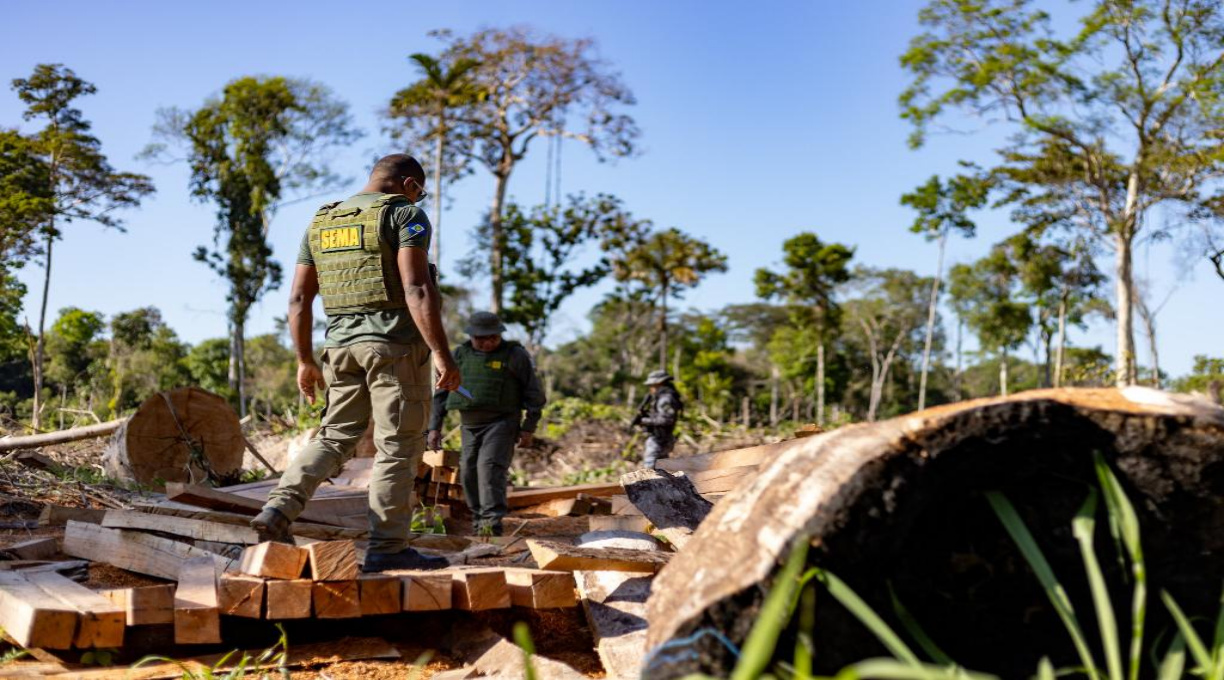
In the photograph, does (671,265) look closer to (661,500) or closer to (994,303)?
(994,303)

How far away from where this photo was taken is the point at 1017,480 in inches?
86.7

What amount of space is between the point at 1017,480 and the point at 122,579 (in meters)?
4.15

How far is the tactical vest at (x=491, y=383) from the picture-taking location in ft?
22.6

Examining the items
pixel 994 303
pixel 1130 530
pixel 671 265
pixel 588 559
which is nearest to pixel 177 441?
pixel 588 559

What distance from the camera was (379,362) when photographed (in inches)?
171

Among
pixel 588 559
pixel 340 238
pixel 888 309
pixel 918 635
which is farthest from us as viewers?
pixel 888 309

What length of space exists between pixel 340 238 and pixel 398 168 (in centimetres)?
45

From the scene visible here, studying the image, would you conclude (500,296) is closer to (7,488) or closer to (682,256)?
(682,256)

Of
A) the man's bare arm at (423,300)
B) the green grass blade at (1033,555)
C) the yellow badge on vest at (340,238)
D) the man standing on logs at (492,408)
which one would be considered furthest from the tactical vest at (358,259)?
the green grass blade at (1033,555)

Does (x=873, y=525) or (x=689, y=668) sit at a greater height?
(x=873, y=525)

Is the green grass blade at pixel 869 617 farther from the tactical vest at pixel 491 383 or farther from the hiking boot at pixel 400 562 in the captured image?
the tactical vest at pixel 491 383

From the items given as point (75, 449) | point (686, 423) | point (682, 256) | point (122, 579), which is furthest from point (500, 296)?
point (122, 579)

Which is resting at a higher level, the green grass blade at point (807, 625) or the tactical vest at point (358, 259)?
the tactical vest at point (358, 259)

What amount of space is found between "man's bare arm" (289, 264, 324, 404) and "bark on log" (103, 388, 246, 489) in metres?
3.97
